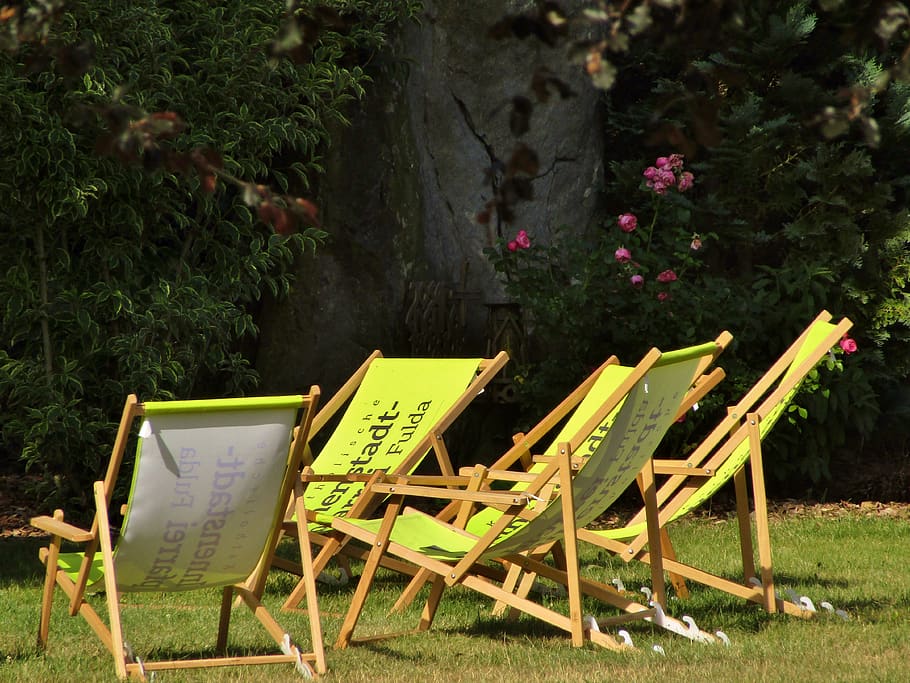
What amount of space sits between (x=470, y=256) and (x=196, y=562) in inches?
202

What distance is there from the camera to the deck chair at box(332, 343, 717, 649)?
3.58m

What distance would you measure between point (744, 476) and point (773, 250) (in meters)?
4.41

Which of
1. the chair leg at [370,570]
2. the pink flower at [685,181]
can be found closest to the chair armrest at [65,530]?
the chair leg at [370,570]

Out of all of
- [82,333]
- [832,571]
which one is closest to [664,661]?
[832,571]

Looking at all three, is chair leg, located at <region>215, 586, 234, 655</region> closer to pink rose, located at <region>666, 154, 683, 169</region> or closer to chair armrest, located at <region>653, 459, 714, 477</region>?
chair armrest, located at <region>653, 459, 714, 477</region>

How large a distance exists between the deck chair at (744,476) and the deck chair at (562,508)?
282 millimetres

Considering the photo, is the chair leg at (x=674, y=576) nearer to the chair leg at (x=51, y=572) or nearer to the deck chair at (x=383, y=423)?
the deck chair at (x=383, y=423)

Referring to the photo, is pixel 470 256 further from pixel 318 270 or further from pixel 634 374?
pixel 634 374

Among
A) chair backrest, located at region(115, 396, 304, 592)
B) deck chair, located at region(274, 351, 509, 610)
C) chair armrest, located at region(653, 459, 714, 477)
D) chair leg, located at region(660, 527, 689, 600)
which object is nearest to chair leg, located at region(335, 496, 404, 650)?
chair backrest, located at region(115, 396, 304, 592)

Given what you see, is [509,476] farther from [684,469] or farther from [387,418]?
[387,418]

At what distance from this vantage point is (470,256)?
8.29 m

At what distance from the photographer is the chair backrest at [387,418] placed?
4992mm

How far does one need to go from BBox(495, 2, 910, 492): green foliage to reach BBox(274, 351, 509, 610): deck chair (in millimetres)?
1881

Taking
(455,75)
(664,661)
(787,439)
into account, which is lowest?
(787,439)
